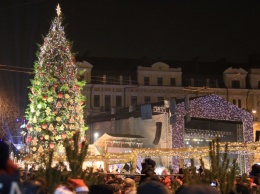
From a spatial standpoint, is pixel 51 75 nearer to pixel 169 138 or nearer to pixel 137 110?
pixel 169 138

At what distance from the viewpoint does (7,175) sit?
454 centimetres

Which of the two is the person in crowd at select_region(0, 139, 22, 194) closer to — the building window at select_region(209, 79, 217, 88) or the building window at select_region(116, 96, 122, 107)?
the building window at select_region(116, 96, 122, 107)

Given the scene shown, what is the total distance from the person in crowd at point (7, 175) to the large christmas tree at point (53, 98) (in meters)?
22.1

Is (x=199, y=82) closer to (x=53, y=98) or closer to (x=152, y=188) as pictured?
(x=53, y=98)

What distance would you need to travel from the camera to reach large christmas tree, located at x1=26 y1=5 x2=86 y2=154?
88.0 ft

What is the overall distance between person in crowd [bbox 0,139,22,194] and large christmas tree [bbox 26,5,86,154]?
2211 centimetres

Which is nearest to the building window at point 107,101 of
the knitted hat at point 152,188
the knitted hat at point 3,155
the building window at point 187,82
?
the building window at point 187,82

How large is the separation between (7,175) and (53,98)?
22.5m

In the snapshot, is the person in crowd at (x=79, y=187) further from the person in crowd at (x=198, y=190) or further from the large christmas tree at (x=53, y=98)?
the large christmas tree at (x=53, y=98)

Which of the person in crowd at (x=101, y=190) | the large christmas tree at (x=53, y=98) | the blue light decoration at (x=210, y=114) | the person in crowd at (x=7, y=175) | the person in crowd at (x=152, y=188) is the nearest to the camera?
the person in crowd at (x=152, y=188)

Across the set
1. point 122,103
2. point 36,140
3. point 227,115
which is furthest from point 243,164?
point 122,103

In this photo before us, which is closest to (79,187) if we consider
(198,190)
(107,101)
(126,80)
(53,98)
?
(198,190)

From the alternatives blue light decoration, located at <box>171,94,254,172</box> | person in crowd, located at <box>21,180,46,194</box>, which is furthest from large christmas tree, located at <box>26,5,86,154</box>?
person in crowd, located at <box>21,180,46,194</box>

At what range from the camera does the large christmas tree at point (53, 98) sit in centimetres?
2681
